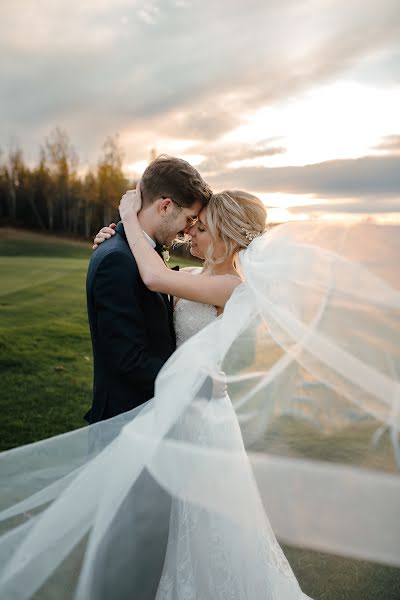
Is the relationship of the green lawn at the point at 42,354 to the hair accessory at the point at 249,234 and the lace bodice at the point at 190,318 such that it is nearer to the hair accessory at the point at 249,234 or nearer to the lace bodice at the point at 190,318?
the lace bodice at the point at 190,318

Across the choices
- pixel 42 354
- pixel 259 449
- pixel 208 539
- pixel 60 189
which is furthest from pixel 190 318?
pixel 60 189

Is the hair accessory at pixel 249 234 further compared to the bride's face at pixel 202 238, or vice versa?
the bride's face at pixel 202 238

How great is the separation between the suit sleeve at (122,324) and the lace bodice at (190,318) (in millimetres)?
551

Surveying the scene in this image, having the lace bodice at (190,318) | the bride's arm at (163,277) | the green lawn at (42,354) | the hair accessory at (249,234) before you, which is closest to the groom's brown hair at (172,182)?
the bride's arm at (163,277)

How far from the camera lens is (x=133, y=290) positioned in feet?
8.82

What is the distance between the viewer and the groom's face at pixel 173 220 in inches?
120

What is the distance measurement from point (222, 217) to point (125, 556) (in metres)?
1.94

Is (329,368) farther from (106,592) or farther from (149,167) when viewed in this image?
(149,167)

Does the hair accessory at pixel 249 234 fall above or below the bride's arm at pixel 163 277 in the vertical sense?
above

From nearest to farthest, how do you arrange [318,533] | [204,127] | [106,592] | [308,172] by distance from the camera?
[318,533] < [106,592] < [308,172] < [204,127]

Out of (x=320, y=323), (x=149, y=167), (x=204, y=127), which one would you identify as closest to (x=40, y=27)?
(x=204, y=127)

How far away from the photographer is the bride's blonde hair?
3078 mm

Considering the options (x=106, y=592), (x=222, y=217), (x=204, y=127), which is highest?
(x=204, y=127)

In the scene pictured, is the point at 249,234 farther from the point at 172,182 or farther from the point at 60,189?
the point at 60,189
